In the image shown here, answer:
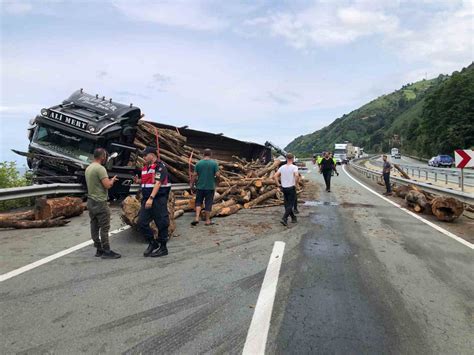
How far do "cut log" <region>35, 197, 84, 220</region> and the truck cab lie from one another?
116 centimetres

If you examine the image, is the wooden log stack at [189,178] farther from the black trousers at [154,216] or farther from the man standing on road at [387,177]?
the man standing on road at [387,177]

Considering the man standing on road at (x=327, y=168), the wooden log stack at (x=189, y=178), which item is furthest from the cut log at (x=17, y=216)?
the man standing on road at (x=327, y=168)

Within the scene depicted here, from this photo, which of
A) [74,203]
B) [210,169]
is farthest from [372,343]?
[74,203]

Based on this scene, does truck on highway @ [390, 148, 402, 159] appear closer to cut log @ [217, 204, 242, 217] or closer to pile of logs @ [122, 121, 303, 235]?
pile of logs @ [122, 121, 303, 235]

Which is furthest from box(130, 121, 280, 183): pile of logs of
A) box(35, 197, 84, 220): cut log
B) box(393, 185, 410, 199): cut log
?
box(393, 185, 410, 199): cut log

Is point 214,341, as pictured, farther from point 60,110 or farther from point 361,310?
point 60,110

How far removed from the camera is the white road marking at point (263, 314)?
3269 millimetres

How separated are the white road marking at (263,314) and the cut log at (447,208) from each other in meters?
6.10

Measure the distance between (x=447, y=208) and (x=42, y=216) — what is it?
9679 millimetres

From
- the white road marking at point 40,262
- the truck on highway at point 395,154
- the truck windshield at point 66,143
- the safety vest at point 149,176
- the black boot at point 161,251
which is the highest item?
the truck windshield at point 66,143

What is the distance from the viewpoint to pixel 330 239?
7.47 metres

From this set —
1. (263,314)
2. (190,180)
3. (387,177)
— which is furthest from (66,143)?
(387,177)

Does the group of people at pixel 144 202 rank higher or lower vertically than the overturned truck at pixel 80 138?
lower

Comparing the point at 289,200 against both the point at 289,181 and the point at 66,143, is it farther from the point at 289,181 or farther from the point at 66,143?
the point at 66,143
